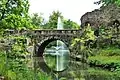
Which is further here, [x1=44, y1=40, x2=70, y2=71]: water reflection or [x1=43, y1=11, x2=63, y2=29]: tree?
[x1=43, y1=11, x2=63, y2=29]: tree

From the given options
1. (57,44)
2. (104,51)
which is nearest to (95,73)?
(104,51)

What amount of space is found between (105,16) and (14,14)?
10.8 metres

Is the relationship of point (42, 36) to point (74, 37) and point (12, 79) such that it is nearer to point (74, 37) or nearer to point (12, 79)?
point (74, 37)

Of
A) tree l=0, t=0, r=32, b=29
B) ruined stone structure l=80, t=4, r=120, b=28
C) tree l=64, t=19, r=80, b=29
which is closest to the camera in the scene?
tree l=0, t=0, r=32, b=29

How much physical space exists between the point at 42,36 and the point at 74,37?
4.87m

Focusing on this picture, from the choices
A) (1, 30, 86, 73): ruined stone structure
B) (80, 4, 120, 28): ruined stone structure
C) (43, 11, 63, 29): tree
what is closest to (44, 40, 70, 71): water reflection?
(1, 30, 86, 73): ruined stone structure

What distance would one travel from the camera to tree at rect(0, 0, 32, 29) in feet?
126

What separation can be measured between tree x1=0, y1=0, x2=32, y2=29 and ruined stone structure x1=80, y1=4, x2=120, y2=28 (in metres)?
7.92

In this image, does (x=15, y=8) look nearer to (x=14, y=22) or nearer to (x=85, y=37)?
(x=14, y=22)

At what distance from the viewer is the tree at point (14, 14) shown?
126 feet

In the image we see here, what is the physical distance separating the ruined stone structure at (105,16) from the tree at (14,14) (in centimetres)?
792

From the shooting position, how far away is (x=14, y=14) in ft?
132

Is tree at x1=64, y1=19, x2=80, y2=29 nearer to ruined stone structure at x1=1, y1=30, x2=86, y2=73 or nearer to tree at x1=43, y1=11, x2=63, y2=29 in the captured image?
tree at x1=43, y1=11, x2=63, y2=29

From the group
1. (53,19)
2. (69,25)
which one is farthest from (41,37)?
(69,25)
